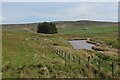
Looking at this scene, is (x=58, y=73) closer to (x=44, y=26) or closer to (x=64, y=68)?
(x=64, y=68)

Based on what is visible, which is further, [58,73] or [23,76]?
[58,73]

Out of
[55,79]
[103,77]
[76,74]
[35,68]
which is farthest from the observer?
[35,68]

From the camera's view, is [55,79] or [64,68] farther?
[64,68]

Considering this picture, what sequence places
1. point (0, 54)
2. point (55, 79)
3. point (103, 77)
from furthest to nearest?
point (0, 54) < point (103, 77) < point (55, 79)

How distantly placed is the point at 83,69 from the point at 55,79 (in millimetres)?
4669

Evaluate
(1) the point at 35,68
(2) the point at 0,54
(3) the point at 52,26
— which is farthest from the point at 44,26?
(1) the point at 35,68

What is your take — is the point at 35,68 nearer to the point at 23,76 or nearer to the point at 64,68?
the point at 64,68

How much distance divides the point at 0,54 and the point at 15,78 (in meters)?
14.1

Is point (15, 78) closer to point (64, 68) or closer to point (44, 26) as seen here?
point (64, 68)

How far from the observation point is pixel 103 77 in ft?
72.5

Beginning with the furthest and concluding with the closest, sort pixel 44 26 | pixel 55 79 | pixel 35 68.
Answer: pixel 44 26 < pixel 35 68 < pixel 55 79

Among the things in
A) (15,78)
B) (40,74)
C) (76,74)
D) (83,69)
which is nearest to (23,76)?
(15,78)

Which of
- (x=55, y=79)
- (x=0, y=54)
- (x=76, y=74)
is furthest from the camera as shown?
(x=0, y=54)

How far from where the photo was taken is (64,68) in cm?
2328
